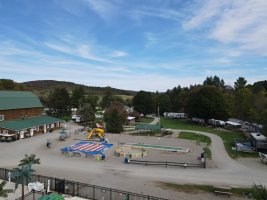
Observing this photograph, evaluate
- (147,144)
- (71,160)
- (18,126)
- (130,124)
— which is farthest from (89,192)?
(130,124)

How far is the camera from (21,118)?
5484 cm

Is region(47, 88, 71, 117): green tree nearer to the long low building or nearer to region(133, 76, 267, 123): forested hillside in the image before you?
the long low building

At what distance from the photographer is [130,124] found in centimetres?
7444

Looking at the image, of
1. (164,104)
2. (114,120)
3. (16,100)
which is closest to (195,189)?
(114,120)

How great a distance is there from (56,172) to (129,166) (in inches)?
310

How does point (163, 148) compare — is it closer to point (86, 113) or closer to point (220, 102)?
point (86, 113)

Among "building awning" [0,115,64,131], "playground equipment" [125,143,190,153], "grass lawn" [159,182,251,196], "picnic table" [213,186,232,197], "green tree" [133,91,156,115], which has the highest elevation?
"green tree" [133,91,156,115]

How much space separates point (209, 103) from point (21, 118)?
4736 cm

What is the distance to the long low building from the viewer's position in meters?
46.2

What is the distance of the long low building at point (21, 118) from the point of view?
4616 cm

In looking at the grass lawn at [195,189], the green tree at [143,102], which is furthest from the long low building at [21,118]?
the green tree at [143,102]

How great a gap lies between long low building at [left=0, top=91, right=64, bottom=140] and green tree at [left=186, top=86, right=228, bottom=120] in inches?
1500

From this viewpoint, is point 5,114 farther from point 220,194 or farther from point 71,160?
point 220,194

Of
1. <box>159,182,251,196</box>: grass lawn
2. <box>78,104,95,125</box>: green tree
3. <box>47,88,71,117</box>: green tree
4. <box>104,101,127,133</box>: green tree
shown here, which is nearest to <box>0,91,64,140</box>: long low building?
<box>78,104,95,125</box>: green tree
